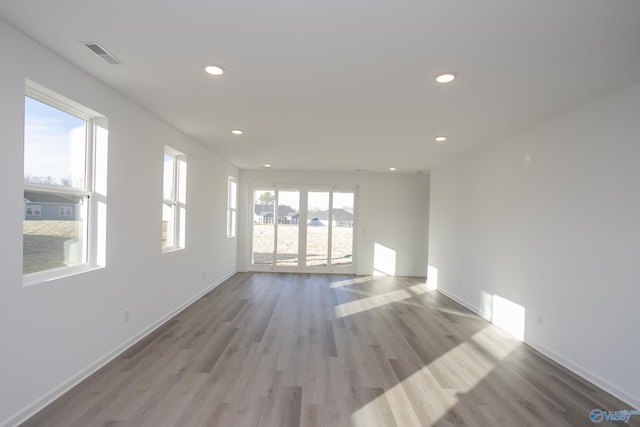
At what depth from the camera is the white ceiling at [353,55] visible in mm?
1726

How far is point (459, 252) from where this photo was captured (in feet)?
18.0

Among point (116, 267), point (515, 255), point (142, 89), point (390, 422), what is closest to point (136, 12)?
point (142, 89)

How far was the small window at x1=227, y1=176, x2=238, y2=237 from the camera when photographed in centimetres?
714

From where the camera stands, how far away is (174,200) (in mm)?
4441

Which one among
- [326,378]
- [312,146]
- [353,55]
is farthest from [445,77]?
[312,146]

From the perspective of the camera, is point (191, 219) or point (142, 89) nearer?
point (142, 89)

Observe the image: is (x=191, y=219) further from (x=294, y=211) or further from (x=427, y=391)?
(x=427, y=391)

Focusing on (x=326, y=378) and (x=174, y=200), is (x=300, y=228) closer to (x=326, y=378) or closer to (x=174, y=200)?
(x=174, y=200)

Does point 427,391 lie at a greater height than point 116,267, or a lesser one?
lesser

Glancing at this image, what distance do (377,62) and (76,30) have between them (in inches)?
74.6

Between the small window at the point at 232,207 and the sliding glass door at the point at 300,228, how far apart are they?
18.2 inches

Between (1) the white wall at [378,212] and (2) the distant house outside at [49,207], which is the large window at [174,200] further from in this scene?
(1) the white wall at [378,212]

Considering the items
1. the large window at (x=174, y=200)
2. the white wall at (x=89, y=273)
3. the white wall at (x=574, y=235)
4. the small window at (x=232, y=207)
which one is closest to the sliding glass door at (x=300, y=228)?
the small window at (x=232, y=207)

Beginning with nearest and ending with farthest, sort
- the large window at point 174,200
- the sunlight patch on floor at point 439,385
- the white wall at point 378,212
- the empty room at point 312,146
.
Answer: the empty room at point 312,146, the sunlight patch on floor at point 439,385, the large window at point 174,200, the white wall at point 378,212
